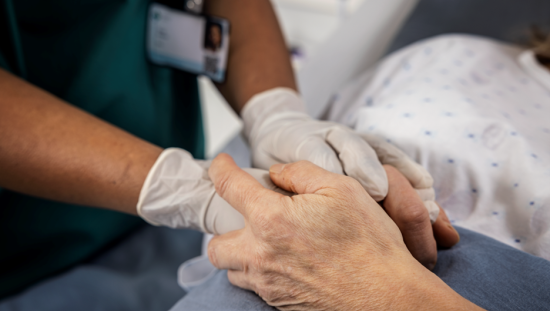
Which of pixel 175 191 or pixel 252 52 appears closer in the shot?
pixel 175 191

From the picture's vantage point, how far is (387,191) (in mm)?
529

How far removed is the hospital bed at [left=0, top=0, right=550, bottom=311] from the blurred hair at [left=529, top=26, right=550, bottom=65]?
6 centimetres

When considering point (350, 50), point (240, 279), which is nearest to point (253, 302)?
point (240, 279)

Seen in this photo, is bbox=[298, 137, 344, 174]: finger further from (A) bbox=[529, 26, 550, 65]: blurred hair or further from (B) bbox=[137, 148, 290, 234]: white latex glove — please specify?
(A) bbox=[529, 26, 550, 65]: blurred hair

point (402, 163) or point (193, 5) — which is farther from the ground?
point (193, 5)

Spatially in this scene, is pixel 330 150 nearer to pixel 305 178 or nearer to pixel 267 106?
pixel 305 178

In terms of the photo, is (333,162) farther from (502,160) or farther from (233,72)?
(233,72)

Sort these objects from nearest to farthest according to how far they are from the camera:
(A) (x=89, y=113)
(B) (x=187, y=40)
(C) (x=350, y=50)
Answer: (A) (x=89, y=113), (B) (x=187, y=40), (C) (x=350, y=50)

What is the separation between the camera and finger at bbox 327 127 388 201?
52 cm

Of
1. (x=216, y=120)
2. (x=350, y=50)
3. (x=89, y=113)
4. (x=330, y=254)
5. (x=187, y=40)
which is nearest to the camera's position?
(x=330, y=254)

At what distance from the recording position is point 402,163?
58 cm

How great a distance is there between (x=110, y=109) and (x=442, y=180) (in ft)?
2.55

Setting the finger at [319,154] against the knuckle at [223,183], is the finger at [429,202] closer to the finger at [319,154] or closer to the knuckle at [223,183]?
the finger at [319,154]

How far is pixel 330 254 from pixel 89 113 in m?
0.57
